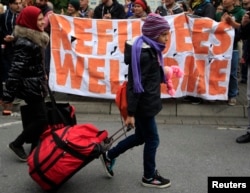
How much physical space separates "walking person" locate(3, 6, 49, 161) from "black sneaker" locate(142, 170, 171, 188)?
1192 mm

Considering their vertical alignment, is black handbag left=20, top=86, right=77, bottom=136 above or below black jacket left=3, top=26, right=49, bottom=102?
below

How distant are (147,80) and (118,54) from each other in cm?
333

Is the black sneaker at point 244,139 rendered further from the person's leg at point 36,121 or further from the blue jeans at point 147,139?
the person's leg at point 36,121

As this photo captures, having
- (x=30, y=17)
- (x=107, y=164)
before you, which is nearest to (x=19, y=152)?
(x=107, y=164)

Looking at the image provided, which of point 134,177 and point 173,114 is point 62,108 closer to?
point 134,177

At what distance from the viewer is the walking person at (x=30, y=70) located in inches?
172

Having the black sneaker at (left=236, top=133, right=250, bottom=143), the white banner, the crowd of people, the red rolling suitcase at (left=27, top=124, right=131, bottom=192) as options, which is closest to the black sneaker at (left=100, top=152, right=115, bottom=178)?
the crowd of people

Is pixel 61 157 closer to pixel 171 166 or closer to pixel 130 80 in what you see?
pixel 130 80

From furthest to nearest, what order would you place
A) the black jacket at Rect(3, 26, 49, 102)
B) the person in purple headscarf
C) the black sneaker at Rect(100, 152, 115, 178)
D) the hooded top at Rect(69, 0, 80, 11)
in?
the hooded top at Rect(69, 0, 80, 11)
the black jacket at Rect(3, 26, 49, 102)
the black sneaker at Rect(100, 152, 115, 178)
the person in purple headscarf

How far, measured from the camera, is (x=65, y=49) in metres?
7.11

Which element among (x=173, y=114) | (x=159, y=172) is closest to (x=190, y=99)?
(x=173, y=114)

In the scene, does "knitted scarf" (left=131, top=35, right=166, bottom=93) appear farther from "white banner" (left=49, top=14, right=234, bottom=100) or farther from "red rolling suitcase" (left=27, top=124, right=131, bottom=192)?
"white banner" (left=49, top=14, right=234, bottom=100)

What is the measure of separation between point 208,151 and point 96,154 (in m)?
1.80

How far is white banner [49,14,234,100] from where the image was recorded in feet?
22.3
